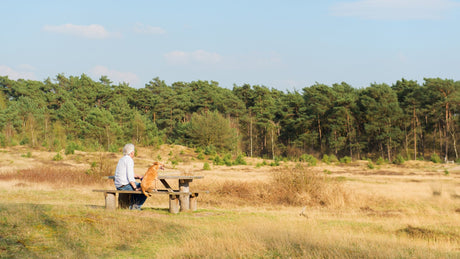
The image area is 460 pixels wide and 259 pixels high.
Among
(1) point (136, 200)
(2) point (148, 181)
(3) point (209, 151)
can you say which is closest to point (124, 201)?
(1) point (136, 200)

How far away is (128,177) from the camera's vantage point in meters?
11.9

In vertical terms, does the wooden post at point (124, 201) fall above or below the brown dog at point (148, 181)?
below

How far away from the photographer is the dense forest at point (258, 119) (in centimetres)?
5825

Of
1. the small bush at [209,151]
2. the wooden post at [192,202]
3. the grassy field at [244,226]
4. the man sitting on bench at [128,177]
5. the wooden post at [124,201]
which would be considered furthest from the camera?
the small bush at [209,151]

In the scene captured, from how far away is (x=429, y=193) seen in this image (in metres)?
23.1

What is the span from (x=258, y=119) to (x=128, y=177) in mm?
61132

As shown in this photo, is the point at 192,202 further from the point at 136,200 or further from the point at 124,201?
the point at 124,201

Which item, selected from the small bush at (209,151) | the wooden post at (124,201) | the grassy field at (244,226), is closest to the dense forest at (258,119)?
the small bush at (209,151)

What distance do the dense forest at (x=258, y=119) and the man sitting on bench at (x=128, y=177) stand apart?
37.8 m

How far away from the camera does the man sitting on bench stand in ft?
38.5

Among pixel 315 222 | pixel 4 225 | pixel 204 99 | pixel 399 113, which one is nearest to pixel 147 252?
pixel 4 225

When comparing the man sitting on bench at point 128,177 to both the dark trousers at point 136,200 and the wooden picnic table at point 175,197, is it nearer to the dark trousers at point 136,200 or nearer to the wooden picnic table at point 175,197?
the dark trousers at point 136,200

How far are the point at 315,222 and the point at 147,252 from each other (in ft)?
17.5

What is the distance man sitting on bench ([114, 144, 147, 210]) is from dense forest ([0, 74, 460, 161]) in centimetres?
3782
